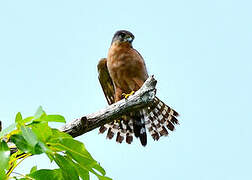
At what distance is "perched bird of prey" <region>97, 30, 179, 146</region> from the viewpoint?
5805 mm

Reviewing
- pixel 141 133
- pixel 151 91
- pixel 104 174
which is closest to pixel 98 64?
pixel 141 133

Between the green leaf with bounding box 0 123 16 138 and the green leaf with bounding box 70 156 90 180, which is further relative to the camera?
the green leaf with bounding box 70 156 90 180

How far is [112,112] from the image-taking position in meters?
3.95

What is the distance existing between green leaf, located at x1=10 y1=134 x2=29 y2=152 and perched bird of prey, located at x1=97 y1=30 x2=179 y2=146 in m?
3.95

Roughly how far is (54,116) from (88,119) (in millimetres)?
1955

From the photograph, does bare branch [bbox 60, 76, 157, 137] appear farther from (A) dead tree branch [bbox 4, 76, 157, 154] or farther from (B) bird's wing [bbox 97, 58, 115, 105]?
(B) bird's wing [bbox 97, 58, 115, 105]

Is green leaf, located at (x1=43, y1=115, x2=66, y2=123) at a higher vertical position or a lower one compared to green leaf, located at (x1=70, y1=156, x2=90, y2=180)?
higher

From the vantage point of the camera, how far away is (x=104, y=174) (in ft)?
6.61

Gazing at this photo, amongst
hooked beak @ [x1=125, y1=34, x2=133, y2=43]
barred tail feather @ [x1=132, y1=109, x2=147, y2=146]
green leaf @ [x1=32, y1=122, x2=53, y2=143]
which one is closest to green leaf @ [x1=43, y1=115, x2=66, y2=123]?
green leaf @ [x1=32, y1=122, x2=53, y2=143]

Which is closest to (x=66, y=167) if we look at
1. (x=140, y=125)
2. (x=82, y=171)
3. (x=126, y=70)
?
(x=82, y=171)

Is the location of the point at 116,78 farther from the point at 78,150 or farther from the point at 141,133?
the point at 78,150

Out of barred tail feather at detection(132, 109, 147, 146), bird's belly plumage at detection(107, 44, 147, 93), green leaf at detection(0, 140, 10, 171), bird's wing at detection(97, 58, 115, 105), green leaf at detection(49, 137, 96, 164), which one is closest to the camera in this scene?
green leaf at detection(0, 140, 10, 171)

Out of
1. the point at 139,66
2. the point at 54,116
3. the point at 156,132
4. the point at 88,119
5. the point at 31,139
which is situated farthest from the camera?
the point at 156,132

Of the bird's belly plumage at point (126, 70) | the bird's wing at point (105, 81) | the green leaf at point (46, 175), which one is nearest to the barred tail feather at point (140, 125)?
the bird's belly plumage at point (126, 70)
